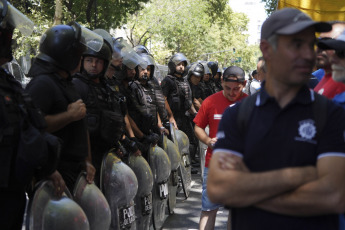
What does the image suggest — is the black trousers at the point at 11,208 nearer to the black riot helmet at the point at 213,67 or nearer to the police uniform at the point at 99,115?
the police uniform at the point at 99,115

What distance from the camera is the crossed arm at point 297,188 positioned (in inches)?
93.4

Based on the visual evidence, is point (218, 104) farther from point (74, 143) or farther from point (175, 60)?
point (175, 60)

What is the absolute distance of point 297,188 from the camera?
2.39m

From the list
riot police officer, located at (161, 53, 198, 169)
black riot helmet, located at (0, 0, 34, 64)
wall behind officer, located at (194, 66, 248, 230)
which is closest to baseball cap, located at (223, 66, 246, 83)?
wall behind officer, located at (194, 66, 248, 230)

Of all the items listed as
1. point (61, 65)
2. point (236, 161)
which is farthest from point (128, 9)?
point (236, 161)

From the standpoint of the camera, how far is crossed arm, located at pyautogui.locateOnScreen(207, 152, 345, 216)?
2373 millimetres

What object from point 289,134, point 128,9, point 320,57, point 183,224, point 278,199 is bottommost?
point 183,224

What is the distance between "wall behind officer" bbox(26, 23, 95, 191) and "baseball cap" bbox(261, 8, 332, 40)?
210 centimetres

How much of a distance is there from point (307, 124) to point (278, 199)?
0.32 m

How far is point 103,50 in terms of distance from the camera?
209 inches

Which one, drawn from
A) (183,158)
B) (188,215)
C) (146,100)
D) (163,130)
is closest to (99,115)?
(146,100)

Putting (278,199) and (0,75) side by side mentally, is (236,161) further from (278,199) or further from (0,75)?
(0,75)

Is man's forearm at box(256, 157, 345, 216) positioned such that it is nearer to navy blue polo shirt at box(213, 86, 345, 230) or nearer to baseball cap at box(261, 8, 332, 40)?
navy blue polo shirt at box(213, 86, 345, 230)

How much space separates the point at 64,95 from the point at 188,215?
4.08m
